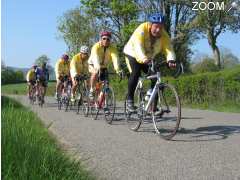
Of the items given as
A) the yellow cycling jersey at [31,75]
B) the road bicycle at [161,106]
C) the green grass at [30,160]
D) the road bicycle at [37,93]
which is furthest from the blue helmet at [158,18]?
the yellow cycling jersey at [31,75]

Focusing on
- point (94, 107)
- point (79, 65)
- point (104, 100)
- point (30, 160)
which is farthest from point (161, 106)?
point (79, 65)

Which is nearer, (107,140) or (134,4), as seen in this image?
(107,140)

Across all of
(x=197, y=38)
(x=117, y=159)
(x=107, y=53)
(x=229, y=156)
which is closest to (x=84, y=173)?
(x=117, y=159)

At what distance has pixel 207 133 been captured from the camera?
8625mm

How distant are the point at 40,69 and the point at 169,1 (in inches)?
948

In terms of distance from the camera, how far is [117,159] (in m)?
6.27

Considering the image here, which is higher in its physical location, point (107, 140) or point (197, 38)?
point (197, 38)

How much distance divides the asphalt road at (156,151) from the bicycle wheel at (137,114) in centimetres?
15

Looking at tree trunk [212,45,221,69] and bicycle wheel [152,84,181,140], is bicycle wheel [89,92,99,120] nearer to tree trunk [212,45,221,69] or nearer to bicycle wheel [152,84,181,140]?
bicycle wheel [152,84,181,140]

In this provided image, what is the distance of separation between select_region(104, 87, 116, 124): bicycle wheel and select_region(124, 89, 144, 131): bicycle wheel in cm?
126

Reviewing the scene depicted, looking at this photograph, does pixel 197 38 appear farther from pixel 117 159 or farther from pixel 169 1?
pixel 117 159

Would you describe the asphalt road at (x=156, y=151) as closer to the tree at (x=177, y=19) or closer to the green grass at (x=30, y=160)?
the green grass at (x=30, y=160)

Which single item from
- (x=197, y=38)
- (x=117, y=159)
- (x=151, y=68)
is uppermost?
(x=197, y=38)

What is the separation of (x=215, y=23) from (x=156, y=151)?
3295cm
